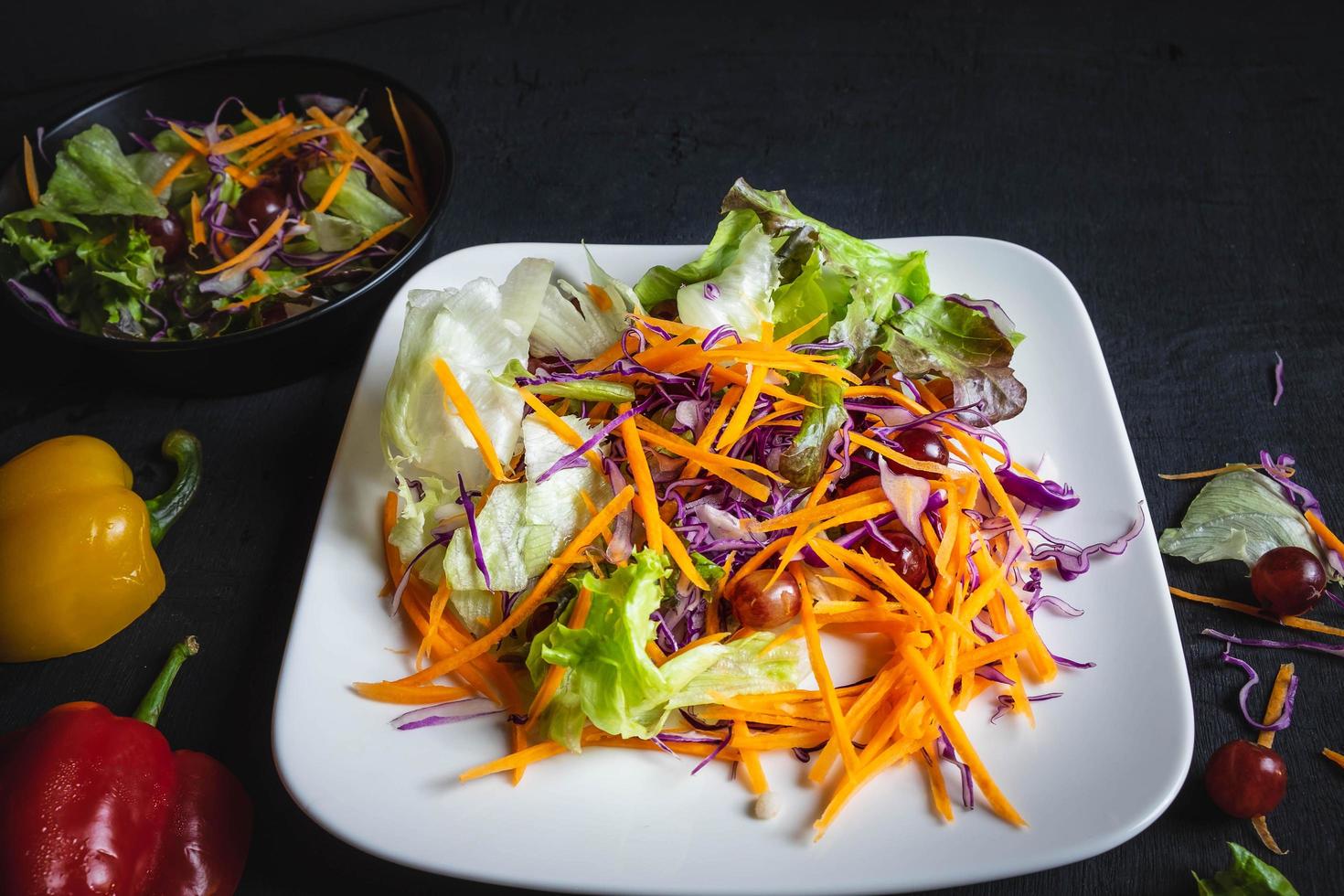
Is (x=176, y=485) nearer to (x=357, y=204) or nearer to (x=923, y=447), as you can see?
(x=357, y=204)

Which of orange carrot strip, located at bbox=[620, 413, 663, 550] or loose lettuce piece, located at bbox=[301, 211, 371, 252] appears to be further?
loose lettuce piece, located at bbox=[301, 211, 371, 252]

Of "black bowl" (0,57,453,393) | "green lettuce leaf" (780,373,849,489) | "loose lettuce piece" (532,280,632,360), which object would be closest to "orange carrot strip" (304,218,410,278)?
"black bowl" (0,57,453,393)

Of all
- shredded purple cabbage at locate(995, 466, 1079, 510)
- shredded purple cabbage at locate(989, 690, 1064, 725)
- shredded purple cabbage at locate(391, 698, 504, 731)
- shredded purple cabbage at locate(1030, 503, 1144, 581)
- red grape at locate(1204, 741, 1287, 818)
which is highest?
shredded purple cabbage at locate(995, 466, 1079, 510)

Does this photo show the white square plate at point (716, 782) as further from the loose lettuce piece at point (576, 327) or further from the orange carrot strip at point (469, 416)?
the loose lettuce piece at point (576, 327)

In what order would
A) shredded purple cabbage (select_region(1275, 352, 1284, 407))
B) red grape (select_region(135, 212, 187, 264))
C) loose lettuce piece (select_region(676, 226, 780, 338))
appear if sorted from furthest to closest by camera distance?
1. red grape (select_region(135, 212, 187, 264))
2. shredded purple cabbage (select_region(1275, 352, 1284, 407))
3. loose lettuce piece (select_region(676, 226, 780, 338))

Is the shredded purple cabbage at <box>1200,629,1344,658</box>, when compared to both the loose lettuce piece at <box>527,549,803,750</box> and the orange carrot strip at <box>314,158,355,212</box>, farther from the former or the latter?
the orange carrot strip at <box>314,158,355,212</box>

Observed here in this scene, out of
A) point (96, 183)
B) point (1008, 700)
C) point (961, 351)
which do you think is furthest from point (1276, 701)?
point (96, 183)

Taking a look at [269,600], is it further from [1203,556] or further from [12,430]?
[1203,556]
